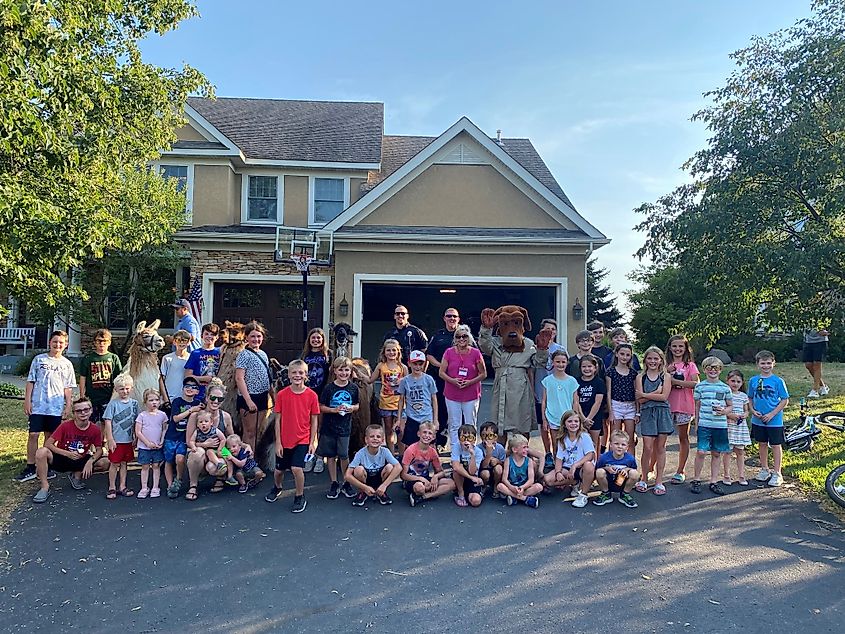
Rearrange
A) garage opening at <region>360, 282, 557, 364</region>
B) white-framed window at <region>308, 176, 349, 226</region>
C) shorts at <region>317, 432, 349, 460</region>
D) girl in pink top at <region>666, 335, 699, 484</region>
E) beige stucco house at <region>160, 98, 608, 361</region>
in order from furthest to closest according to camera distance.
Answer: garage opening at <region>360, 282, 557, 364</region> < white-framed window at <region>308, 176, 349, 226</region> < beige stucco house at <region>160, 98, 608, 361</region> < girl in pink top at <region>666, 335, 699, 484</region> < shorts at <region>317, 432, 349, 460</region>

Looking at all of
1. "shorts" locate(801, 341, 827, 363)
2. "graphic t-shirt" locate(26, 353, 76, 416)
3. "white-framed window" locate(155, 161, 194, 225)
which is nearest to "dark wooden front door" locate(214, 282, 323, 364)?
"white-framed window" locate(155, 161, 194, 225)

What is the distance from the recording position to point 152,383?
638 cm

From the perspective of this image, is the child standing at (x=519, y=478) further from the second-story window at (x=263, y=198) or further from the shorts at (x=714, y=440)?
the second-story window at (x=263, y=198)

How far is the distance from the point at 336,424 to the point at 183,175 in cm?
1101

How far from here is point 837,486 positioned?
5.59 metres

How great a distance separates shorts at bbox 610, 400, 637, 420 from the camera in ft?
20.3

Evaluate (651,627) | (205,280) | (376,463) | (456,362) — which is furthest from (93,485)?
(205,280)

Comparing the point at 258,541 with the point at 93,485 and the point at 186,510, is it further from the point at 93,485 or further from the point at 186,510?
the point at 93,485

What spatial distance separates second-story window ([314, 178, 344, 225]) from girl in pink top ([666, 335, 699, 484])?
35.0 ft

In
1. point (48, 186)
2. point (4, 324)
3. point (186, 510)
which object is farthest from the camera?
point (4, 324)

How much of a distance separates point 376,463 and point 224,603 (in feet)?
6.95

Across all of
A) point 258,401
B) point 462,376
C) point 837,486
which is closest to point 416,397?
point 462,376

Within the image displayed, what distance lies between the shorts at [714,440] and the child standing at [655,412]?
33cm

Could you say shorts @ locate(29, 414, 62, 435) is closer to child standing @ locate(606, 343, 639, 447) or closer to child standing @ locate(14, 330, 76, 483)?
child standing @ locate(14, 330, 76, 483)
